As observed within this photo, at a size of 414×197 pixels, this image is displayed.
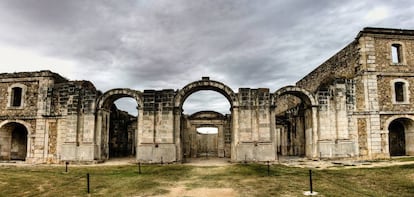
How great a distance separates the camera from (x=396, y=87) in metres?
21.4

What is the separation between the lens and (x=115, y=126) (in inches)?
1023

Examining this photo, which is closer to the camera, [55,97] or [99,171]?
[99,171]

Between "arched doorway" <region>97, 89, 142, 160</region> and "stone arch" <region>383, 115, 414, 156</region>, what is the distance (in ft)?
52.7

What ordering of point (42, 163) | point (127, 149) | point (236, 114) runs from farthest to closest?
point (127, 149) → point (42, 163) → point (236, 114)

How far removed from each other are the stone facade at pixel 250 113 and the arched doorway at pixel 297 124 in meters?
0.07

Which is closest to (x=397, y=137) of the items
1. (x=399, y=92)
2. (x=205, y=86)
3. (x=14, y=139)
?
(x=399, y=92)

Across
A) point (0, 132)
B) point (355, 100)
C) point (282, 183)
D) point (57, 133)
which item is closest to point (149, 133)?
point (57, 133)

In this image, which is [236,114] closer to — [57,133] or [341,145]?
[341,145]

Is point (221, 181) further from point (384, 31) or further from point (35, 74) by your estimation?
point (35, 74)

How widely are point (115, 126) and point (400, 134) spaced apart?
21.3 meters

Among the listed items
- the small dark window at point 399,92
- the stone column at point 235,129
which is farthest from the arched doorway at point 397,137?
the stone column at point 235,129

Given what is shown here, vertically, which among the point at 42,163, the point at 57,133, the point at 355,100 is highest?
the point at 355,100

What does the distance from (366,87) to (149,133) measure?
13.9 metres

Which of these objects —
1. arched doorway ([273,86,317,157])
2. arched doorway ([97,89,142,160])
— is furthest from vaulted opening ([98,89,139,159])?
arched doorway ([273,86,317,157])
